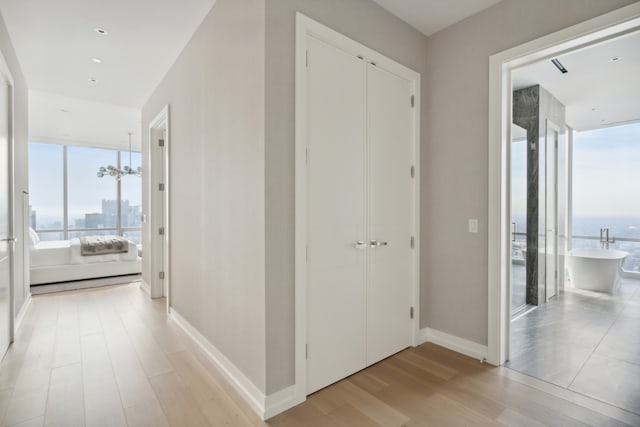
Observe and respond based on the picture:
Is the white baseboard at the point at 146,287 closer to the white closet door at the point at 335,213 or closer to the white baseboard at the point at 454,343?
the white closet door at the point at 335,213

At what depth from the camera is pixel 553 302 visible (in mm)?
4125

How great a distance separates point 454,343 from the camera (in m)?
2.71

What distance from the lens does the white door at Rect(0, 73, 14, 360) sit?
2545 mm

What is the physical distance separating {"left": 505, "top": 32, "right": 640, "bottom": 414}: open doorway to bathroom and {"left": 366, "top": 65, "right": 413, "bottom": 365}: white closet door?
2.72ft

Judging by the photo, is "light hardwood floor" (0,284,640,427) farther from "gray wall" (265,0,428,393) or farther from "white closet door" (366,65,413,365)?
"gray wall" (265,0,428,393)

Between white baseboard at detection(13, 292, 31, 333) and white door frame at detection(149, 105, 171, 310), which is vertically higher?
white door frame at detection(149, 105, 171, 310)

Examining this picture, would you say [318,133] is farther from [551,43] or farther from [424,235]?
[551,43]

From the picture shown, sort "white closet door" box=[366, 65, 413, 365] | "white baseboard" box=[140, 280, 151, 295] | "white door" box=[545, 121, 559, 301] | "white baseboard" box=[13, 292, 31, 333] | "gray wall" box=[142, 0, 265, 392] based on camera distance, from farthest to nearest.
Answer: "white baseboard" box=[140, 280, 151, 295] < "white door" box=[545, 121, 559, 301] < "white baseboard" box=[13, 292, 31, 333] < "white closet door" box=[366, 65, 413, 365] < "gray wall" box=[142, 0, 265, 392]

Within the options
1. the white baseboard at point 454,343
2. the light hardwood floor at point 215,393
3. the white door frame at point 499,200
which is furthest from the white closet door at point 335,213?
the white door frame at point 499,200

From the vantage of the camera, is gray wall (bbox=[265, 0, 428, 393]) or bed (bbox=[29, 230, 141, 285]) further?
bed (bbox=[29, 230, 141, 285])

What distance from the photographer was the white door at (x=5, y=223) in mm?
2545

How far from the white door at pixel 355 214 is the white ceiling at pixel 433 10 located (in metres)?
Result: 0.52

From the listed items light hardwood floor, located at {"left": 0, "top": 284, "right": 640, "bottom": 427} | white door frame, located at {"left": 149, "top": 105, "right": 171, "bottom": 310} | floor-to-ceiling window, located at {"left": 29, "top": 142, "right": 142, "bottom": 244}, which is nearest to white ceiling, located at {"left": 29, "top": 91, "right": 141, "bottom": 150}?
floor-to-ceiling window, located at {"left": 29, "top": 142, "right": 142, "bottom": 244}

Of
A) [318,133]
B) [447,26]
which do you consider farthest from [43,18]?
[447,26]
